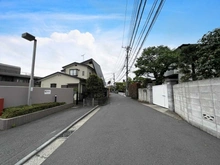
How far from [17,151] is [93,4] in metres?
6.90

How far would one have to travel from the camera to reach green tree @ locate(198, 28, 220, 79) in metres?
4.52

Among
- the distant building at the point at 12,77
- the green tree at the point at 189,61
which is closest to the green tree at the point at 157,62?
the green tree at the point at 189,61

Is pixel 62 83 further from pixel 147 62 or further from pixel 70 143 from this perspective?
pixel 70 143

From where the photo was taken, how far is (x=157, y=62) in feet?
44.5

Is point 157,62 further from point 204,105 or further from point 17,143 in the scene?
point 17,143

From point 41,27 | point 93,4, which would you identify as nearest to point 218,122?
point 93,4

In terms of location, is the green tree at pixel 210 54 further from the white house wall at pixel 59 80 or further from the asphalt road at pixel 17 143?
the white house wall at pixel 59 80

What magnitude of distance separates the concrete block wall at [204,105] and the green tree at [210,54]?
2.57 ft

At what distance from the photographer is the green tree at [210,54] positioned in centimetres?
452

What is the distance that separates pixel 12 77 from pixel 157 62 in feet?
88.4

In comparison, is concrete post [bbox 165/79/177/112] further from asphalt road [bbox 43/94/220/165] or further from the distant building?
the distant building

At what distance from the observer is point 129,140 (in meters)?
3.62

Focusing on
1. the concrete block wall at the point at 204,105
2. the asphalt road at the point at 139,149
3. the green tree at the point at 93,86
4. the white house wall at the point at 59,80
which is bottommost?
the asphalt road at the point at 139,149

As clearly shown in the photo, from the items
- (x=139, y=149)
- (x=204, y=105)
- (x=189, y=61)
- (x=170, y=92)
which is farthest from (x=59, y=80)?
(x=204, y=105)
